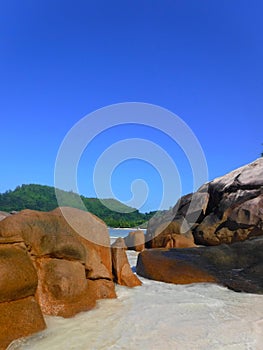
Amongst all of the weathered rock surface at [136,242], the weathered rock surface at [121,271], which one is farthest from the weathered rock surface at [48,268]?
the weathered rock surface at [136,242]

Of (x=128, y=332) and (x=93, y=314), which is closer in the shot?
(x=128, y=332)

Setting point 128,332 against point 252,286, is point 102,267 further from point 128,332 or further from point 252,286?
point 252,286

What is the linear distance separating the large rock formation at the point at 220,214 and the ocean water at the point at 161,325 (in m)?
7.74

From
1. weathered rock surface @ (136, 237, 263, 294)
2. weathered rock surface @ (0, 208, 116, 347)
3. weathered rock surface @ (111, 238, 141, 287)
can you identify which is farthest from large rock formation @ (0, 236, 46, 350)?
weathered rock surface @ (136, 237, 263, 294)

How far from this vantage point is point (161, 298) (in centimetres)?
643

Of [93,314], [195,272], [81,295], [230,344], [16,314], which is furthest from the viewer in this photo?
[195,272]

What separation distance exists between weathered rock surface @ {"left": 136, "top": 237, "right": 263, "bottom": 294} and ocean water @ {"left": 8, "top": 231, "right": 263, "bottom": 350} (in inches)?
50.4

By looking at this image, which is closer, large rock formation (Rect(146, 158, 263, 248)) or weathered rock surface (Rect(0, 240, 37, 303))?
weathered rock surface (Rect(0, 240, 37, 303))

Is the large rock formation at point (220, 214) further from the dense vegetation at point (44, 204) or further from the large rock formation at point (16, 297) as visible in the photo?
the dense vegetation at point (44, 204)

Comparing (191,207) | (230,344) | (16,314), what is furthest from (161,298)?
(191,207)

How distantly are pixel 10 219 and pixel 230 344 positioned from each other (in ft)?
11.8

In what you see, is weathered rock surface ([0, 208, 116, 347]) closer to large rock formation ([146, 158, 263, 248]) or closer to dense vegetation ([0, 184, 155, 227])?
large rock formation ([146, 158, 263, 248])

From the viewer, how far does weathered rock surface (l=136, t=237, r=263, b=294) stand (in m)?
7.98

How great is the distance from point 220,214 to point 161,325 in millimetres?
11238
